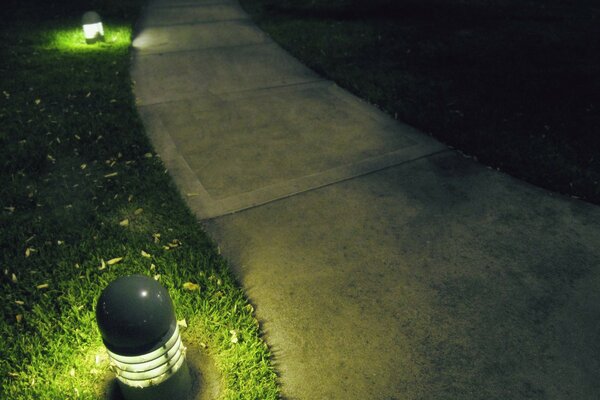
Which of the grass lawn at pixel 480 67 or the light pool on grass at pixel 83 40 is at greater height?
the grass lawn at pixel 480 67

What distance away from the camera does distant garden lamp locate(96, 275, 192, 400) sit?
6.17 feet

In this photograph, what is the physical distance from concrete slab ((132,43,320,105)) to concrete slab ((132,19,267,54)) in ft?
1.10

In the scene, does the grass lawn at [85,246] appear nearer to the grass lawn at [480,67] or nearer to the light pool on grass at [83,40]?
the light pool on grass at [83,40]

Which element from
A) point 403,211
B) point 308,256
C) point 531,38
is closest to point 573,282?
point 403,211

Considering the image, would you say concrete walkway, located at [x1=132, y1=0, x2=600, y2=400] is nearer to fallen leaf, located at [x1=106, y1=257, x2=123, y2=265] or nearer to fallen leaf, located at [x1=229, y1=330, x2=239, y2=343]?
fallen leaf, located at [x1=229, y1=330, x2=239, y2=343]

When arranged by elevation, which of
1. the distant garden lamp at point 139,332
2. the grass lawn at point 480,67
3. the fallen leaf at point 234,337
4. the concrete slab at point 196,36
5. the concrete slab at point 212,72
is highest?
the distant garden lamp at point 139,332

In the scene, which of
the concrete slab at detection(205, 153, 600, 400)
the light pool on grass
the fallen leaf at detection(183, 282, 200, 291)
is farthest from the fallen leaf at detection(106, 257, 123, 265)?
the light pool on grass

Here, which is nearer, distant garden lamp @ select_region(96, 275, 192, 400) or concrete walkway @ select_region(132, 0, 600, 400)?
distant garden lamp @ select_region(96, 275, 192, 400)

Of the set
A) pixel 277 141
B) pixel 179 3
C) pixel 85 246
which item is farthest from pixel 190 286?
pixel 179 3

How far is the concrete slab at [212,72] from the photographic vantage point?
20.2 ft

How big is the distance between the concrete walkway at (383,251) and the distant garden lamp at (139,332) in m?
0.74

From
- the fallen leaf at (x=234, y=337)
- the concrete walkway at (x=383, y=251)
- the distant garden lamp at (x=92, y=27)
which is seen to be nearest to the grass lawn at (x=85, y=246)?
the fallen leaf at (x=234, y=337)

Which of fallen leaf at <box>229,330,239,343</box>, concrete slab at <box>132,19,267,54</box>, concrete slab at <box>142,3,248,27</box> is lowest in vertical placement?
concrete slab at <box>142,3,248,27</box>

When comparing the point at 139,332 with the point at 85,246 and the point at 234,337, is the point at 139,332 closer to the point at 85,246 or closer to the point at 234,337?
the point at 234,337
